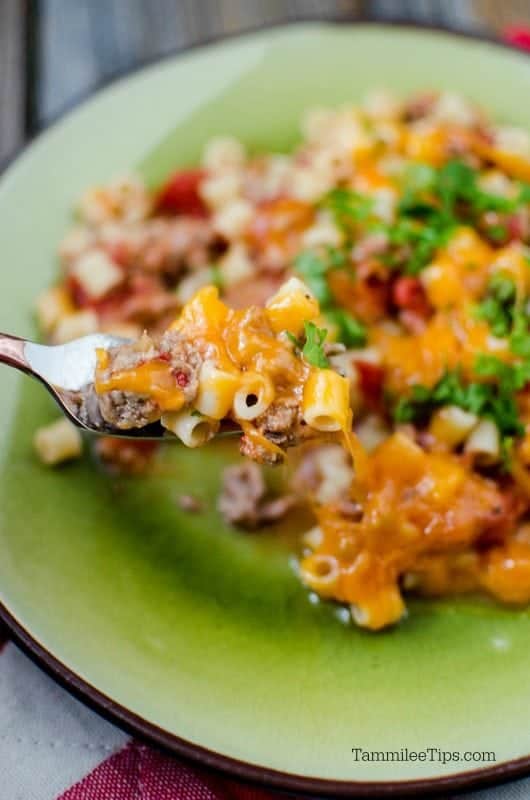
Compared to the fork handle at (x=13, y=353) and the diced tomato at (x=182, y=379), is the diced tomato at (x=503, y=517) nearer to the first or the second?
the diced tomato at (x=182, y=379)

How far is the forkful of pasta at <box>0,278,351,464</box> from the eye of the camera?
2234 mm

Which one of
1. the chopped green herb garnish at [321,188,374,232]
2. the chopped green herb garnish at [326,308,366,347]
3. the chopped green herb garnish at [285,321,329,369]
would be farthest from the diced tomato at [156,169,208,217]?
the chopped green herb garnish at [285,321,329,369]

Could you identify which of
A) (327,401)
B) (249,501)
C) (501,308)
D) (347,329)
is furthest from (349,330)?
(327,401)

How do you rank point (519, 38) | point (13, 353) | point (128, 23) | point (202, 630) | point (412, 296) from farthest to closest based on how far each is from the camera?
point (128, 23)
point (519, 38)
point (412, 296)
point (202, 630)
point (13, 353)

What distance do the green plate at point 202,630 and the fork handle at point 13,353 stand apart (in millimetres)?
544

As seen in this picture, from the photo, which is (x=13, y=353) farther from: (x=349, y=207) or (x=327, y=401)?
(x=349, y=207)

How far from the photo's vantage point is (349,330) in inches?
122

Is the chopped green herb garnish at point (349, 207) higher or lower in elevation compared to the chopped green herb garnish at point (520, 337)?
higher

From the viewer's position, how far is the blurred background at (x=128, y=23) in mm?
4523

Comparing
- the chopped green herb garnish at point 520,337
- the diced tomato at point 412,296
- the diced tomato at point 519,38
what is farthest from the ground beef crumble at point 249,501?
the diced tomato at point 519,38

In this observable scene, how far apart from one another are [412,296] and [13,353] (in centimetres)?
141

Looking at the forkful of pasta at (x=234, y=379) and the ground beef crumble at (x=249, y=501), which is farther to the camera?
the ground beef crumble at (x=249, y=501)

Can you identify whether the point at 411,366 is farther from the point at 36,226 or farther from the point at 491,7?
the point at 491,7

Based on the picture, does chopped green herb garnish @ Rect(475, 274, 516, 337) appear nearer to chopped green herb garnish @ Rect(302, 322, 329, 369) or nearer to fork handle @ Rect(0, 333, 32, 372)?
chopped green herb garnish @ Rect(302, 322, 329, 369)
